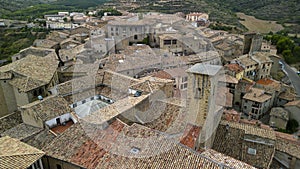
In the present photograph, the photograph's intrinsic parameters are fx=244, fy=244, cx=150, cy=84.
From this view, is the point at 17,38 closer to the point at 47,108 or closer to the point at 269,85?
the point at 47,108

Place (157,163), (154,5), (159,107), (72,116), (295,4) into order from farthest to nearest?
(154,5) → (295,4) → (72,116) → (159,107) → (157,163)

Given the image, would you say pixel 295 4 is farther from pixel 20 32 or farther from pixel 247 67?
pixel 20 32

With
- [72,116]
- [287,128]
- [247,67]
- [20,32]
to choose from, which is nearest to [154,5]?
[20,32]

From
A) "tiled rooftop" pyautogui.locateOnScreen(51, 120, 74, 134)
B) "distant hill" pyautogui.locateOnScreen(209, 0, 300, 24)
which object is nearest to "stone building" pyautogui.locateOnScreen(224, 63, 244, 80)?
"tiled rooftop" pyautogui.locateOnScreen(51, 120, 74, 134)

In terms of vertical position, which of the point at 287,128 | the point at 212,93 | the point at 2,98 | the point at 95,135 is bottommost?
the point at 287,128

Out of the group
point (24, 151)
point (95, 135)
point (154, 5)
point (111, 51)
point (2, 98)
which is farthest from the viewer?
point (154, 5)

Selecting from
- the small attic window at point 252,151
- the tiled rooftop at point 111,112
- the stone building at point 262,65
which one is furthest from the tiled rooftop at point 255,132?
the stone building at point 262,65
